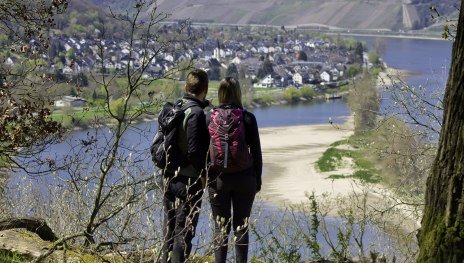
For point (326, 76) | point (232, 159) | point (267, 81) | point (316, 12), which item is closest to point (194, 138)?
point (232, 159)

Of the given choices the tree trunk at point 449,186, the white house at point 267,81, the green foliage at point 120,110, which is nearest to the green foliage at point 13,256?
the green foliage at point 120,110

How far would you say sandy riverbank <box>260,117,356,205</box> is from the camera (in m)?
22.5

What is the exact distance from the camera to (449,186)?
8.35 feet

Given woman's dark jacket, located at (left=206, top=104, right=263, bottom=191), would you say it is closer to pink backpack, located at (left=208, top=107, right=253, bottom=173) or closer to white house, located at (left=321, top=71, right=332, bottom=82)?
pink backpack, located at (left=208, top=107, right=253, bottom=173)

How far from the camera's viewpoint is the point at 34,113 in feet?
14.9

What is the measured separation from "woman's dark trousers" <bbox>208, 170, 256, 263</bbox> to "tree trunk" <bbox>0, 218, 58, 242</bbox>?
4.32 feet

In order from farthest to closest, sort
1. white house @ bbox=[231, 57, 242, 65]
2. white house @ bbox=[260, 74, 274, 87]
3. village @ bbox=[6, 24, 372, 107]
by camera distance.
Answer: white house @ bbox=[231, 57, 242, 65] < village @ bbox=[6, 24, 372, 107] < white house @ bbox=[260, 74, 274, 87]

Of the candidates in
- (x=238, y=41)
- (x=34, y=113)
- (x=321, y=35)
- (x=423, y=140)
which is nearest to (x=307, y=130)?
(x=423, y=140)

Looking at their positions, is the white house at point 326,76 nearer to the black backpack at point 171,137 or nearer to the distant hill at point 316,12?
the black backpack at point 171,137

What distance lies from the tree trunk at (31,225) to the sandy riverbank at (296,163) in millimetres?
13321

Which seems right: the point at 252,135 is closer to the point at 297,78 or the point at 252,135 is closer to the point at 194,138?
the point at 194,138

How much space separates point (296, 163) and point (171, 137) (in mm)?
25691

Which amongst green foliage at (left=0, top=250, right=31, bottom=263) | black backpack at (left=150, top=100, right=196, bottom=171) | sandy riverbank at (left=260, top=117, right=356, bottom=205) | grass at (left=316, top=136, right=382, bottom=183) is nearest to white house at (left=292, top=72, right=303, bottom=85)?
sandy riverbank at (left=260, top=117, right=356, bottom=205)

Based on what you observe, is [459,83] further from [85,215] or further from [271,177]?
A: [271,177]
